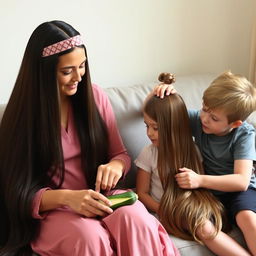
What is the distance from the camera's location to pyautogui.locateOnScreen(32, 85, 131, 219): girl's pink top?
1349 millimetres

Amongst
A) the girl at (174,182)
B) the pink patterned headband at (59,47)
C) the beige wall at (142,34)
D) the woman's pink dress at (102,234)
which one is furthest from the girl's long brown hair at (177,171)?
the beige wall at (142,34)

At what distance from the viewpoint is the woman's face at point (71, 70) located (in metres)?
1.20

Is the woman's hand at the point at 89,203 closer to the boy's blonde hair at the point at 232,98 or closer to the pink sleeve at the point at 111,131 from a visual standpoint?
the pink sleeve at the point at 111,131

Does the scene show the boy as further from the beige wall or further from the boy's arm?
the beige wall

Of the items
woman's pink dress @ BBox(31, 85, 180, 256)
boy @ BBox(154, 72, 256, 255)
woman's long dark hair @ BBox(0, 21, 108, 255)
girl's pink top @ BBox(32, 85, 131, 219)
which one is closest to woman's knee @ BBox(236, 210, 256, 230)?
boy @ BBox(154, 72, 256, 255)

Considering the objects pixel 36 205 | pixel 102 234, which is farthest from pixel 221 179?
pixel 36 205

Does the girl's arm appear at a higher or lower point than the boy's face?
lower

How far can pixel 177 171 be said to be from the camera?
4.65 ft

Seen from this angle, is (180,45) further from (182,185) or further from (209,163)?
(182,185)

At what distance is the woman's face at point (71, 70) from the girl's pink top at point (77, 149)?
140 mm

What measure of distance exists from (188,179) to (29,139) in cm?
55

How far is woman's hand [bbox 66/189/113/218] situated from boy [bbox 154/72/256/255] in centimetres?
32

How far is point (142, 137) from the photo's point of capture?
161cm

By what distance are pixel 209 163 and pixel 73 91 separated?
0.59 metres
